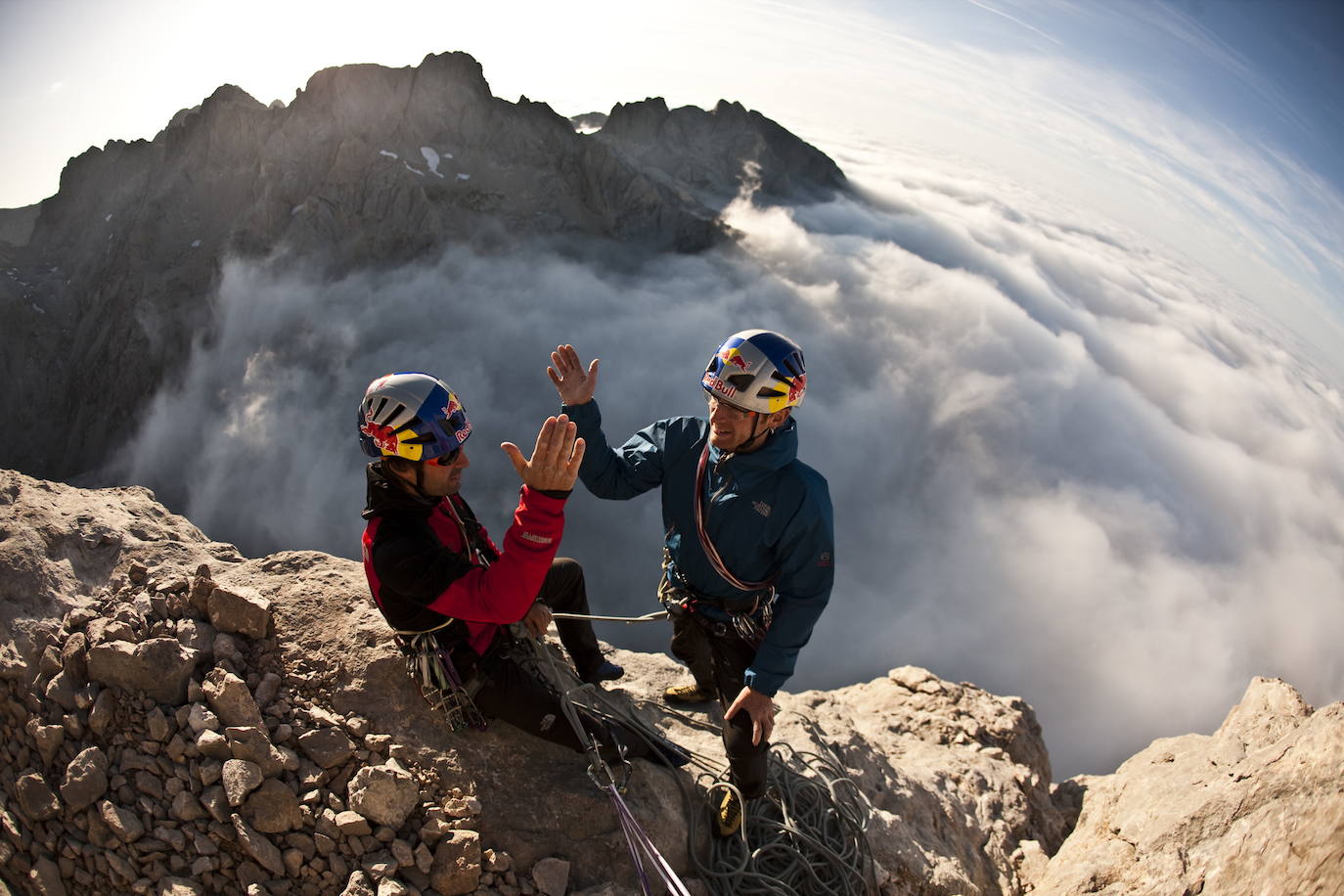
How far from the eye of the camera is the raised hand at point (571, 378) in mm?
4727

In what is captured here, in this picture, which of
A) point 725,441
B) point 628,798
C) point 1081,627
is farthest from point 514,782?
Result: point 1081,627

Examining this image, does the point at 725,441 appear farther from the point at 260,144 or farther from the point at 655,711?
the point at 260,144

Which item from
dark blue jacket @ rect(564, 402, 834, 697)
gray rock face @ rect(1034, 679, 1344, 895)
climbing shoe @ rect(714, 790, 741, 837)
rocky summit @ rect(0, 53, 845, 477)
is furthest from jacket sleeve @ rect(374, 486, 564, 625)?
rocky summit @ rect(0, 53, 845, 477)

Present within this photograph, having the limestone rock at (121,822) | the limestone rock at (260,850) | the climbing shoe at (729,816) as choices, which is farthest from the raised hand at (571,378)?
the limestone rock at (121,822)

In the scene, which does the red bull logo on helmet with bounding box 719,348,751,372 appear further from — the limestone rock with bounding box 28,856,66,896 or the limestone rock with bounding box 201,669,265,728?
the limestone rock with bounding box 28,856,66,896

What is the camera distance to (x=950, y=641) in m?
88.8

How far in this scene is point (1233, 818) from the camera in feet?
13.0

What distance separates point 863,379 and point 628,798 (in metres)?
126

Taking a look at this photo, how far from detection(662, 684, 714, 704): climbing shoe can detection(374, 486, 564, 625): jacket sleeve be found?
2918 mm

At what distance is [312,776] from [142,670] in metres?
1.32

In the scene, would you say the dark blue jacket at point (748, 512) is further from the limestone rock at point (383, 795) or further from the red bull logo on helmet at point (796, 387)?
the limestone rock at point (383, 795)

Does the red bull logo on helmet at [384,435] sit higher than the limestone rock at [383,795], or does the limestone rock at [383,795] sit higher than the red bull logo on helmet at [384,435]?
the red bull logo on helmet at [384,435]

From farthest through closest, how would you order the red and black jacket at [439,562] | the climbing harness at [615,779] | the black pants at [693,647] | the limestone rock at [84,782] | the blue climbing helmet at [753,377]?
the black pants at [693,647] < the blue climbing helmet at [753,377] < the climbing harness at [615,779] < the limestone rock at [84,782] < the red and black jacket at [439,562]

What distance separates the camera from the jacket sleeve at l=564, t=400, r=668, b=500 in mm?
4790
